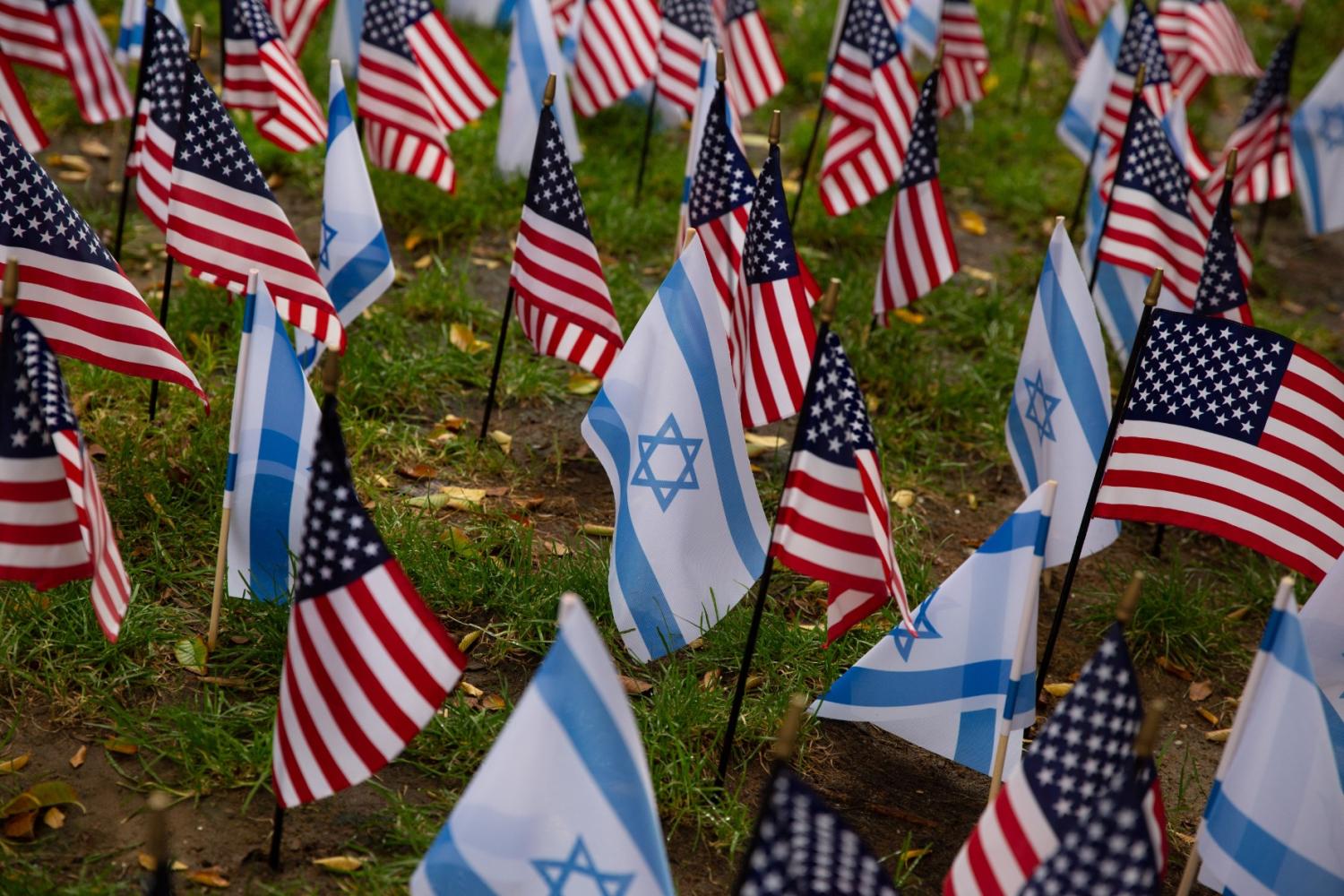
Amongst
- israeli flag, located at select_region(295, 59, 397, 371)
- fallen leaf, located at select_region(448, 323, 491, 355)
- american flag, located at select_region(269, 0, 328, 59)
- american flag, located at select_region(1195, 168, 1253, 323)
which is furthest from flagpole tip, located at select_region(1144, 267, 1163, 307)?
american flag, located at select_region(269, 0, 328, 59)

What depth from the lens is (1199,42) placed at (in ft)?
27.9

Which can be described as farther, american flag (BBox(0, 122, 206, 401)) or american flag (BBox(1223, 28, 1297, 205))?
american flag (BBox(1223, 28, 1297, 205))

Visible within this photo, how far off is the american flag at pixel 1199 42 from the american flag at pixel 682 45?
3.03 m

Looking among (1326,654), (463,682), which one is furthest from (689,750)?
(1326,654)

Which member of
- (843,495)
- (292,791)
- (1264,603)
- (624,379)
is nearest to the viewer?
(292,791)

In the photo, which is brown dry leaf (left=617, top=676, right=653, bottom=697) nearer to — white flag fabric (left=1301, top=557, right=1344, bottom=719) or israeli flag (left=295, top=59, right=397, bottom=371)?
israeli flag (left=295, top=59, right=397, bottom=371)

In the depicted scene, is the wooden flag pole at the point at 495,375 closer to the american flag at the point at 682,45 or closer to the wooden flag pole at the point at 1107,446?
the american flag at the point at 682,45

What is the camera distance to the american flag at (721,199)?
527 centimetres

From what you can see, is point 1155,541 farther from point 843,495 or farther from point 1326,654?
point 843,495

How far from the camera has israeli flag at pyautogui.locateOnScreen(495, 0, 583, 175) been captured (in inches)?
278

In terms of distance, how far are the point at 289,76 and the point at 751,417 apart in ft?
8.47

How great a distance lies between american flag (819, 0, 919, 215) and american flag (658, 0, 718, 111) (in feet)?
2.34

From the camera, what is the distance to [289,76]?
5977 mm

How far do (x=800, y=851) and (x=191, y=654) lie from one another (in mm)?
2382
